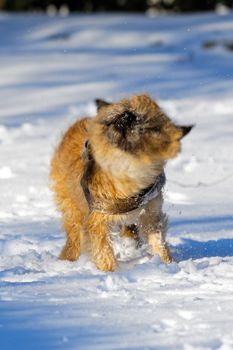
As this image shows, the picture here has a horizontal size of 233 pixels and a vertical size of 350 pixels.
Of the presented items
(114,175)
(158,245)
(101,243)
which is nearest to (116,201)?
(114,175)

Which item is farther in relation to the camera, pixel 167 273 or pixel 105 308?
pixel 167 273

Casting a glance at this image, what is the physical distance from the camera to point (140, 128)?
5875mm

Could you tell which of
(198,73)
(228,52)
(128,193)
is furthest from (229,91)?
(128,193)

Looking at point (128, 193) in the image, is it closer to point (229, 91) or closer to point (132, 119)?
point (132, 119)

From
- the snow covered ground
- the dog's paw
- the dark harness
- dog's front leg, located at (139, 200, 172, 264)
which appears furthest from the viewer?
dog's front leg, located at (139, 200, 172, 264)

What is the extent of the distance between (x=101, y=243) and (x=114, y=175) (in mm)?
571

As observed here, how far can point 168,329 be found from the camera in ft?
15.6

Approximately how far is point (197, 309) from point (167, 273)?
3.08 feet

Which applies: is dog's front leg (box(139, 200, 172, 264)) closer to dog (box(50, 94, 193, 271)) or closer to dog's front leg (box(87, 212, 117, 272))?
dog (box(50, 94, 193, 271))

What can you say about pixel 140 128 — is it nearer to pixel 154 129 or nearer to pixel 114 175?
pixel 154 129

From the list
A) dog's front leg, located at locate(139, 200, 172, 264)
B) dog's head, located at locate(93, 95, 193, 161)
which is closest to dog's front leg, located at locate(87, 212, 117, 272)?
dog's front leg, located at locate(139, 200, 172, 264)

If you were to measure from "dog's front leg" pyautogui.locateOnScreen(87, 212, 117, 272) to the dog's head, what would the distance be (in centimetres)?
69

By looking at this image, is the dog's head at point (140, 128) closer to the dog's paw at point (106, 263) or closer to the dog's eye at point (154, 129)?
the dog's eye at point (154, 129)

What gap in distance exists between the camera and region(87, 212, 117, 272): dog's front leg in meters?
6.37
